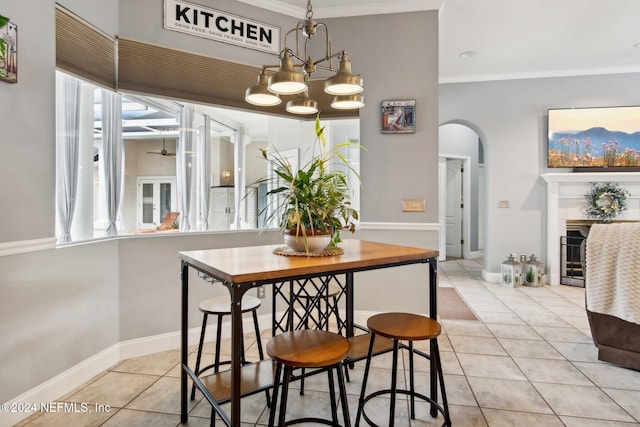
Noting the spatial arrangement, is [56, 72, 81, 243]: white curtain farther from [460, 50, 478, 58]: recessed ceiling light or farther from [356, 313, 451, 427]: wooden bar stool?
[460, 50, 478, 58]: recessed ceiling light

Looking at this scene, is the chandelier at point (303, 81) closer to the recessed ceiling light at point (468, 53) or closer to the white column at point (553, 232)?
the recessed ceiling light at point (468, 53)

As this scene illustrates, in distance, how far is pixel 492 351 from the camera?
2742 millimetres

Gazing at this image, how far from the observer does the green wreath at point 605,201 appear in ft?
15.6

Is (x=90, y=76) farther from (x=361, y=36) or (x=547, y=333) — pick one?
(x=547, y=333)

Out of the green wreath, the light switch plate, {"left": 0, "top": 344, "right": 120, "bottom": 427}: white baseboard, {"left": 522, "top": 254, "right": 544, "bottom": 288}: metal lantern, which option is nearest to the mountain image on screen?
the green wreath

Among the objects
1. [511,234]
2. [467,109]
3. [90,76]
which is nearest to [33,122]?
[90,76]

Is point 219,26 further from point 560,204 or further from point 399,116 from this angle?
point 560,204

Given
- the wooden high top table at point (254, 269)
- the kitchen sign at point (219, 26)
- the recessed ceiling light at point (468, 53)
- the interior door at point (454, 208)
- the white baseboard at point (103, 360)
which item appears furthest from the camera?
the interior door at point (454, 208)

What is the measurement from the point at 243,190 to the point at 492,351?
260 cm

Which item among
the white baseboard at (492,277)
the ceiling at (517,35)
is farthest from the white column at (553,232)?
the ceiling at (517,35)

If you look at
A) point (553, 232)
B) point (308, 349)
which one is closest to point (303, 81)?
point (308, 349)

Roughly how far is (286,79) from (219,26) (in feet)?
5.62

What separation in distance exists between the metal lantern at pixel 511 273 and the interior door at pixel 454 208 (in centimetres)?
266

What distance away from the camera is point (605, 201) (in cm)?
484
